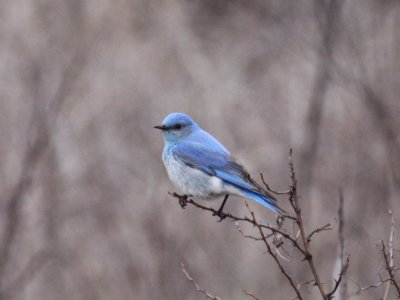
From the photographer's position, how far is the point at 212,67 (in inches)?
447

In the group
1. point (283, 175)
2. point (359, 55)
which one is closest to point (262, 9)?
point (283, 175)

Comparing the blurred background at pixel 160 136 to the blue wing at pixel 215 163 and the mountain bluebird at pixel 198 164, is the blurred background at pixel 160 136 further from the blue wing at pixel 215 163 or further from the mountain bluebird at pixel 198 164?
the blue wing at pixel 215 163

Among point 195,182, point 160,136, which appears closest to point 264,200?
point 195,182

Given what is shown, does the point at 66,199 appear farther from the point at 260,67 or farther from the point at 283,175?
the point at 260,67

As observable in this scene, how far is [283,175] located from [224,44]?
356 centimetres

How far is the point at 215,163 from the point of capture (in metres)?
6.17

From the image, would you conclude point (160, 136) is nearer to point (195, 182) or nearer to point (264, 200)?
point (195, 182)

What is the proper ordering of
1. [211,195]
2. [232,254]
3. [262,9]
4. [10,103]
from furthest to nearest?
[262,9]
[10,103]
[232,254]
[211,195]

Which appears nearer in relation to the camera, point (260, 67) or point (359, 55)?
point (359, 55)

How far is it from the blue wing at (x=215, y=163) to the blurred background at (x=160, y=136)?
4.37 ft

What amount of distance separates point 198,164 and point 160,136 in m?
4.31

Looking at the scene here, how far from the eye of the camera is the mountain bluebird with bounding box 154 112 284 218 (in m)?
5.93

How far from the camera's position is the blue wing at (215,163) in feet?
18.8

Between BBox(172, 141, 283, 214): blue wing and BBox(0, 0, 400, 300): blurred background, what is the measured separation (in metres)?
1.33
